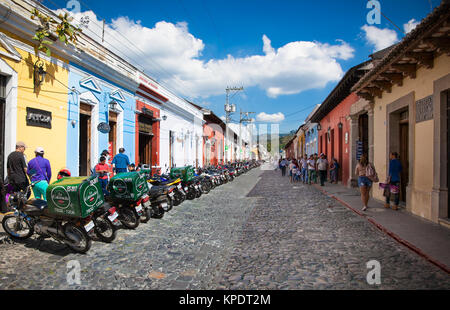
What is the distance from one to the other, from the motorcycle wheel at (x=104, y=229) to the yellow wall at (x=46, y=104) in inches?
129

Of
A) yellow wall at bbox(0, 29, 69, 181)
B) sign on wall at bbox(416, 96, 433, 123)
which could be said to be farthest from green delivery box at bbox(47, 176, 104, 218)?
sign on wall at bbox(416, 96, 433, 123)

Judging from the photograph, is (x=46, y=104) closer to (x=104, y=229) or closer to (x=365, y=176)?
(x=104, y=229)

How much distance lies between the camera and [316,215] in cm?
791

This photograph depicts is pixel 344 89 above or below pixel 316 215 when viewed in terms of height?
above

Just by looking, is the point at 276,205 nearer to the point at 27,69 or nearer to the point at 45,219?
the point at 45,219

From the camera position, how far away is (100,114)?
35.8 feet

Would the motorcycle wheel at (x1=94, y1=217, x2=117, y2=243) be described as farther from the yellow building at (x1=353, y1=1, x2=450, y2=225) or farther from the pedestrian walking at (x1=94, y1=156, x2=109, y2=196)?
the yellow building at (x1=353, y1=1, x2=450, y2=225)

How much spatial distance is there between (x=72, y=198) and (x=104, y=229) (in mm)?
995

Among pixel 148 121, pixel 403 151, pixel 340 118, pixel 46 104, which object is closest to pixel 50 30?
pixel 46 104

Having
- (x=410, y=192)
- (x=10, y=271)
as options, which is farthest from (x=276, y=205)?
(x=10, y=271)

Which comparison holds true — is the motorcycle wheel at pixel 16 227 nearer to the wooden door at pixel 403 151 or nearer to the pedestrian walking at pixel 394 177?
the pedestrian walking at pixel 394 177

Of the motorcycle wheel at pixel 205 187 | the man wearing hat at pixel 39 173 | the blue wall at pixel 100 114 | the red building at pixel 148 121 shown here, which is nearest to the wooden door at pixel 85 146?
the blue wall at pixel 100 114

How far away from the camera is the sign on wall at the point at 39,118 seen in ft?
24.8

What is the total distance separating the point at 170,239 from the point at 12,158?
11.9 ft
